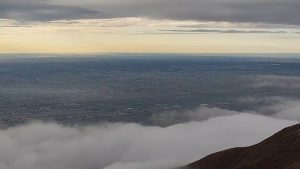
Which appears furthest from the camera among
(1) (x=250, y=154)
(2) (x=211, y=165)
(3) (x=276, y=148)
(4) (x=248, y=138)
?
(4) (x=248, y=138)

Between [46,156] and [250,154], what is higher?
[250,154]

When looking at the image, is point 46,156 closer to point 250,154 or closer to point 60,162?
point 60,162

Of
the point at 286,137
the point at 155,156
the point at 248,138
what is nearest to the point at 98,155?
the point at 155,156

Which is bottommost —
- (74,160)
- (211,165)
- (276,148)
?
(74,160)

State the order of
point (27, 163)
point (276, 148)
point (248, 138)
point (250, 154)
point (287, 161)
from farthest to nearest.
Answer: point (248, 138) < point (27, 163) < point (250, 154) < point (276, 148) < point (287, 161)

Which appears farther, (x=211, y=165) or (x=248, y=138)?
(x=248, y=138)

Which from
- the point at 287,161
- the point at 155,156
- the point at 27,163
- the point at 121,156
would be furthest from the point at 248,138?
the point at 287,161
